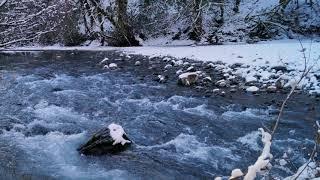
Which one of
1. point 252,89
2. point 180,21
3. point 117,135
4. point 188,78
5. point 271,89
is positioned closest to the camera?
point 117,135

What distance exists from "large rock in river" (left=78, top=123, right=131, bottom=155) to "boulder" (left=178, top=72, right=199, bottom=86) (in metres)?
4.25

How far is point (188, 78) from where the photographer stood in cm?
1132

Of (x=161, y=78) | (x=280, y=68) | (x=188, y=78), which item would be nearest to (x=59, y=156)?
(x=188, y=78)

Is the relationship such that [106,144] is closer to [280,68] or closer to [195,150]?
[195,150]

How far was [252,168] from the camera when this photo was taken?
208 centimetres

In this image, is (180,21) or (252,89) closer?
(252,89)

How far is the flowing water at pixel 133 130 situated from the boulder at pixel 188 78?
1.06 ft

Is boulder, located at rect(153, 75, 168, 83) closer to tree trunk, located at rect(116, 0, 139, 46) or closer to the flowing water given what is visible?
the flowing water

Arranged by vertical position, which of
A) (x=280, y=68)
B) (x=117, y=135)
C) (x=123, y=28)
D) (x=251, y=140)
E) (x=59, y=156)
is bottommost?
(x=59, y=156)

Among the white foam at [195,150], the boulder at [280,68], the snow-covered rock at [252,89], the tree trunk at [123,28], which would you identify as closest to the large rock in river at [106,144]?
the white foam at [195,150]

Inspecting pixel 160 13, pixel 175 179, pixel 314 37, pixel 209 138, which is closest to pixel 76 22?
pixel 160 13

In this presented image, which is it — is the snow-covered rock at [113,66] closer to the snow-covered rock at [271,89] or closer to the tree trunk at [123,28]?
the tree trunk at [123,28]

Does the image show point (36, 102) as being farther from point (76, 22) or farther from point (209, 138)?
point (76, 22)

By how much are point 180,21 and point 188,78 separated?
30.5 ft
